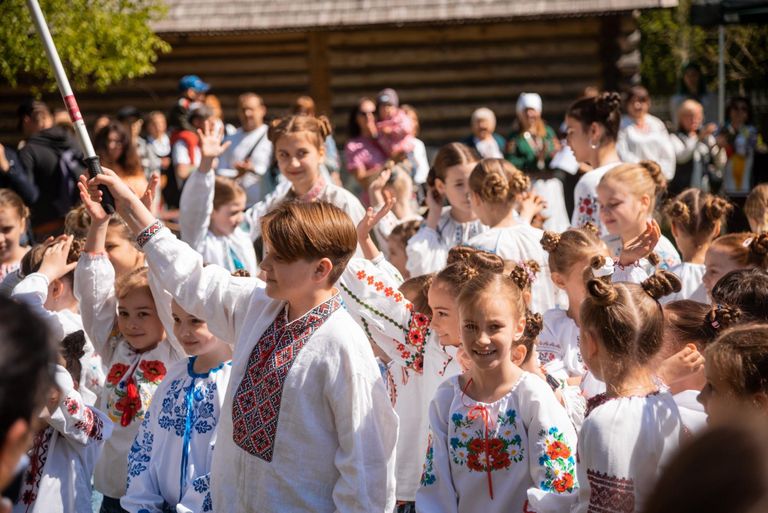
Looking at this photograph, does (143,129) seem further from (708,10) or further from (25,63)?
(708,10)

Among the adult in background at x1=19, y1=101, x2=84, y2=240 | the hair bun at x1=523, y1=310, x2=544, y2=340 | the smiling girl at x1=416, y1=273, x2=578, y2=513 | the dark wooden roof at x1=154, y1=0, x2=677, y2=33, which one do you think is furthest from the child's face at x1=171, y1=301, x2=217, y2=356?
the dark wooden roof at x1=154, y1=0, x2=677, y2=33

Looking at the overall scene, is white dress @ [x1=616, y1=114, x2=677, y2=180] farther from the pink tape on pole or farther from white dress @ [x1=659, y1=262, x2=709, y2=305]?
the pink tape on pole

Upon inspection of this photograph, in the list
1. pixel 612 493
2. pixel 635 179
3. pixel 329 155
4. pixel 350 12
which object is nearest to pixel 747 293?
pixel 612 493

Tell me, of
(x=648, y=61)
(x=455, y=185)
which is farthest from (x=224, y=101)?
(x=648, y=61)

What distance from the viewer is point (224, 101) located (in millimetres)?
16156

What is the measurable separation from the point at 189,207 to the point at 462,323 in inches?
108

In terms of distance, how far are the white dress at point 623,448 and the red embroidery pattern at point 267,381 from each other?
3.06 feet

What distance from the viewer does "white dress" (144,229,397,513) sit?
346 centimetres

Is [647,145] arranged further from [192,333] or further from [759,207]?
[192,333]

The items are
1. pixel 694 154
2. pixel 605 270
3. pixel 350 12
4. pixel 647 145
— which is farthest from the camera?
pixel 350 12

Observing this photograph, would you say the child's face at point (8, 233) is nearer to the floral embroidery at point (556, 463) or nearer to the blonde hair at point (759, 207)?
the floral embroidery at point (556, 463)

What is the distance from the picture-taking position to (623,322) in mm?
3436

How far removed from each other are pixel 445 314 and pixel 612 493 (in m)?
1.26

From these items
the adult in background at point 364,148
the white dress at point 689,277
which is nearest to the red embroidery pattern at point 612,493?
the white dress at point 689,277
